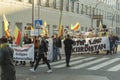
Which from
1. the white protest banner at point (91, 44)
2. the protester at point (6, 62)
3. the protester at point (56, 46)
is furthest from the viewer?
the white protest banner at point (91, 44)

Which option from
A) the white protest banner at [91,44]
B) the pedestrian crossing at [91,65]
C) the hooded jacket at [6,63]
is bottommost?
the pedestrian crossing at [91,65]

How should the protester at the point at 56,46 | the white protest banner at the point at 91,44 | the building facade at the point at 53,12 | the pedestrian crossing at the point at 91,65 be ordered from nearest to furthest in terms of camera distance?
the pedestrian crossing at the point at 91,65, the protester at the point at 56,46, the white protest banner at the point at 91,44, the building facade at the point at 53,12

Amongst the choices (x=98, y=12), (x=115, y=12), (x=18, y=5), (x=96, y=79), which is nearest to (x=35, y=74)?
(x=96, y=79)

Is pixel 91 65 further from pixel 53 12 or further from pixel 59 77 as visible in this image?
pixel 53 12

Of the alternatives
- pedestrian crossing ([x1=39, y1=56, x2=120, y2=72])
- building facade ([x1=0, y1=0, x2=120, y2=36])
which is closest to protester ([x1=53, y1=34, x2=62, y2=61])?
pedestrian crossing ([x1=39, y1=56, x2=120, y2=72])

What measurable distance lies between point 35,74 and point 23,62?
4.56 m

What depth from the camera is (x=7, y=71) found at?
9164 mm

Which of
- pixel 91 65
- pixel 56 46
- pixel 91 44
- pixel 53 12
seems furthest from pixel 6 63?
pixel 53 12

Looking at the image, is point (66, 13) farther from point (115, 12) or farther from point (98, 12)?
point (115, 12)

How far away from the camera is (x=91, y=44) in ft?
99.3

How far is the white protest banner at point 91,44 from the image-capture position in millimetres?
29734

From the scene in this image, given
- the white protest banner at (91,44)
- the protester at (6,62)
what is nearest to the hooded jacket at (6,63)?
the protester at (6,62)

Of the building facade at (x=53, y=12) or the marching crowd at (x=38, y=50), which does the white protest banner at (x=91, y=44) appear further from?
the building facade at (x=53, y=12)

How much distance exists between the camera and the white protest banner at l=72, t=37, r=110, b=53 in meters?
29.7
